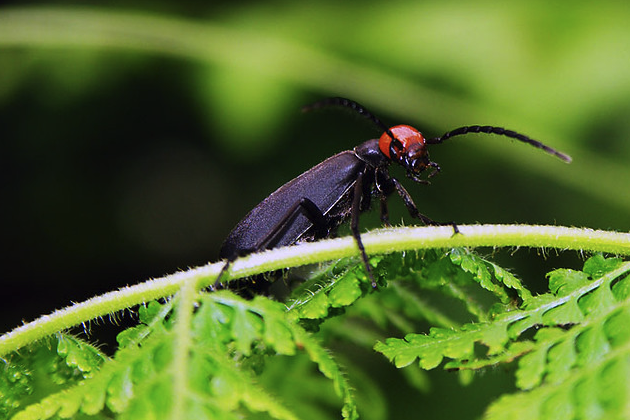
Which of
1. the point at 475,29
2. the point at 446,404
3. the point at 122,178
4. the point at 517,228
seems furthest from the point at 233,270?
the point at 122,178

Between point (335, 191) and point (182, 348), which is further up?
point (335, 191)

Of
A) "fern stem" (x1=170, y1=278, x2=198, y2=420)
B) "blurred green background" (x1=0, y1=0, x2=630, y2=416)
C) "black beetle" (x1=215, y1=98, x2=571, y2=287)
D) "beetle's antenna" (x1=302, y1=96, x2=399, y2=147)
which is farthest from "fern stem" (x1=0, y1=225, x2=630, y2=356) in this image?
"blurred green background" (x1=0, y1=0, x2=630, y2=416)

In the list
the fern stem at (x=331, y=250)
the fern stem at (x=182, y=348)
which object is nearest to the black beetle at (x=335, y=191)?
the fern stem at (x=331, y=250)

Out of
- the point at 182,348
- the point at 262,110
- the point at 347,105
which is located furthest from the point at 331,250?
the point at 262,110

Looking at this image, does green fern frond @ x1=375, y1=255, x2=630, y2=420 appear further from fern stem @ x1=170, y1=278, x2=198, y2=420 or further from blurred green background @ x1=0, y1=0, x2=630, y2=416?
blurred green background @ x1=0, y1=0, x2=630, y2=416

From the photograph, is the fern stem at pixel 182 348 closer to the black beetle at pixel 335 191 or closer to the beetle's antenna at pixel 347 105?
the black beetle at pixel 335 191

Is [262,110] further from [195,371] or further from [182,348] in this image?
[195,371]
